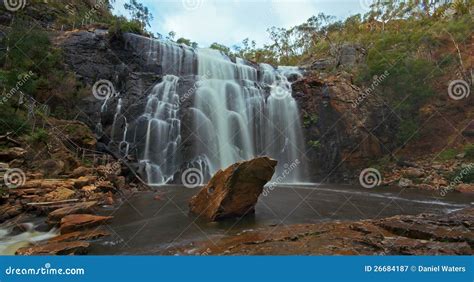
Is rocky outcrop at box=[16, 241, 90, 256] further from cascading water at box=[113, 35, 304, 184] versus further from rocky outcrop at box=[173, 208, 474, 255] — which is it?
cascading water at box=[113, 35, 304, 184]

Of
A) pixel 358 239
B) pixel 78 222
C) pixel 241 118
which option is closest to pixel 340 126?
pixel 241 118

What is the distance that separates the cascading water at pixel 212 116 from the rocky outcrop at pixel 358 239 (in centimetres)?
1250

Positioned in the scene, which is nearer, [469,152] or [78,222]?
[78,222]

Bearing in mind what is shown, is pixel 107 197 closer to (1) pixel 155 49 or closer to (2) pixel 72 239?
(2) pixel 72 239

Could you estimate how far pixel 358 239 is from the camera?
20.5 ft

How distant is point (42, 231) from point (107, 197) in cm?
333

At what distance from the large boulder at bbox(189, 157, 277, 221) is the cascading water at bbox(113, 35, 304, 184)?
Result: 10057 millimetres

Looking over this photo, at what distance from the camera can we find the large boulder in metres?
8.38

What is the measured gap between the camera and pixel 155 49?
2614cm

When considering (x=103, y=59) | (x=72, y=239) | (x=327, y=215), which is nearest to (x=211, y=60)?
(x=103, y=59)

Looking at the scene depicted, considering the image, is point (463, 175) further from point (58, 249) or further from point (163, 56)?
point (163, 56)

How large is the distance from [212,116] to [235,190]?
13915 mm

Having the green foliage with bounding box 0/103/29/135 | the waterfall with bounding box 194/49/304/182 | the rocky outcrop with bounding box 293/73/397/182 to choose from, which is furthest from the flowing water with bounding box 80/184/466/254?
the rocky outcrop with bounding box 293/73/397/182

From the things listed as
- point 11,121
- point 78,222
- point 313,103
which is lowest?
point 78,222
